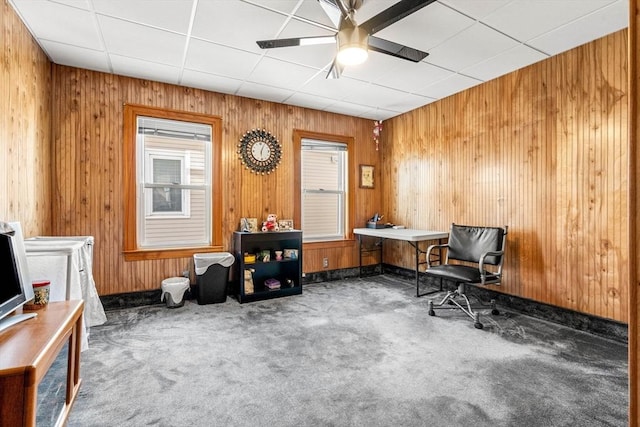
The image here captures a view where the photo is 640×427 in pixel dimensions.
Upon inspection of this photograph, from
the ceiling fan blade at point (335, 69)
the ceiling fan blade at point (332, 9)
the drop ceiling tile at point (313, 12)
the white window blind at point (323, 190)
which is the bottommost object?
the white window blind at point (323, 190)

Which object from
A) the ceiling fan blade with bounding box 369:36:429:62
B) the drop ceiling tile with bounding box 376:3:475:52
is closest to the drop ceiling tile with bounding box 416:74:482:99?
the drop ceiling tile with bounding box 376:3:475:52

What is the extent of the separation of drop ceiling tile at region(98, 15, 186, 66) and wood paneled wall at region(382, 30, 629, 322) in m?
3.64

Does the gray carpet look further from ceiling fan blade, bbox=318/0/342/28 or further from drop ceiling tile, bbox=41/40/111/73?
drop ceiling tile, bbox=41/40/111/73

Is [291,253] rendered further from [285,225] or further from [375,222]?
[375,222]

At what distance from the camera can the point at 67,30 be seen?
2852 mm

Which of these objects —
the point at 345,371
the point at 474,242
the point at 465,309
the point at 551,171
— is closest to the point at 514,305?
the point at 465,309

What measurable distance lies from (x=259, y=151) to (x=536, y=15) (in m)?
3.48

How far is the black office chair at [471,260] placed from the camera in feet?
11.0

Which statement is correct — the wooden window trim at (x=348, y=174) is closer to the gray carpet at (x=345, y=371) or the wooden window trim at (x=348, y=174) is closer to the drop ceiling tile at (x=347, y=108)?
the drop ceiling tile at (x=347, y=108)

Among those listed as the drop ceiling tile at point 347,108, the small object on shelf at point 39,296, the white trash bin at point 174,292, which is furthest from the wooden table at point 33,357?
the drop ceiling tile at point 347,108

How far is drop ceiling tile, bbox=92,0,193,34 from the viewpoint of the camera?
2.50 meters

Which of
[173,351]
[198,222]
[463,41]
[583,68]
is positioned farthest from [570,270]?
[198,222]

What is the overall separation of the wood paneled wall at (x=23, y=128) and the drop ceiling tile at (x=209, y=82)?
1.39m

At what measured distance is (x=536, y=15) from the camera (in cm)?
263
